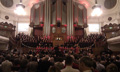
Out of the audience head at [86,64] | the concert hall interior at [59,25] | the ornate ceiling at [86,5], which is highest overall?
the ornate ceiling at [86,5]

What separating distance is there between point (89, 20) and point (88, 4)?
9.31 feet

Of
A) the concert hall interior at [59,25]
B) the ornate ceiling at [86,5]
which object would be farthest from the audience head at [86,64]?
the ornate ceiling at [86,5]

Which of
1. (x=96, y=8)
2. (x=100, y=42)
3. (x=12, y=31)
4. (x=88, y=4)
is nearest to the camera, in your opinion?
(x=96, y=8)

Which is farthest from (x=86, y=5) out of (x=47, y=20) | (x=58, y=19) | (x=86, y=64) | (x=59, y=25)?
(x=86, y=64)

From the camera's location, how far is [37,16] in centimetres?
2067

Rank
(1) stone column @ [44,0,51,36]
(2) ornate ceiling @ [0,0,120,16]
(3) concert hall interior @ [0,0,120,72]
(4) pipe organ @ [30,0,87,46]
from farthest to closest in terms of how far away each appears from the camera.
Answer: (2) ornate ceiling @ [0,0,120,16] → (4) pipe organ @ [30,0,87,46] → (1) stone column @ [44,0,51,36] → (3) concert hall interior @ [0,0,120,72]

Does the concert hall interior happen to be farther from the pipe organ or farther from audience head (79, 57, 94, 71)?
audience head (79, 57, 94, 71)

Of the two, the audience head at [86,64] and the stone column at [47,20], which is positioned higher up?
the stone column at [47,20]

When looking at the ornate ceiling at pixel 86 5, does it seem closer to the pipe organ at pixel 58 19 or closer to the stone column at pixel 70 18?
the pipe organ at pixel 58 19

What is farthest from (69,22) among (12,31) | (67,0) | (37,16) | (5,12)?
(5,12)

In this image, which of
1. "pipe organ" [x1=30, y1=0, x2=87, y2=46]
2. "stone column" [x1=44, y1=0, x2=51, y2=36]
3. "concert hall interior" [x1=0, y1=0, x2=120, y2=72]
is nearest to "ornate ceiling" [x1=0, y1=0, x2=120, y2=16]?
"concert hall interior" [x1=0, y1=0, x2=120, y2=72]

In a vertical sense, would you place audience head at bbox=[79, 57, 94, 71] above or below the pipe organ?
below

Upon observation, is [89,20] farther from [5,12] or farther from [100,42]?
[5,12]

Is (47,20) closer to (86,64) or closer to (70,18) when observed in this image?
(70,18)
